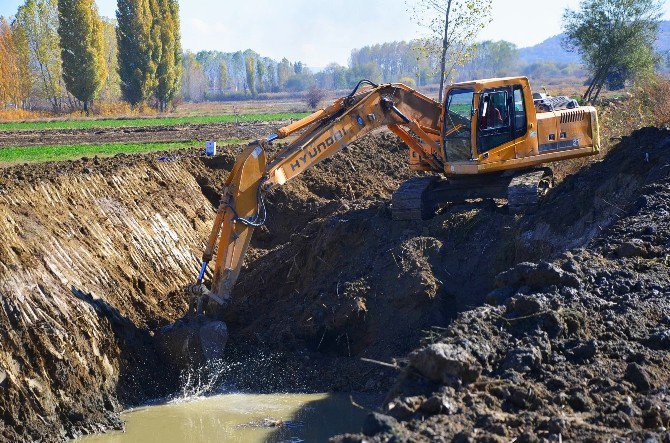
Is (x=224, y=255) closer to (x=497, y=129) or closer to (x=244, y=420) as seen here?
(x=244, y=420)

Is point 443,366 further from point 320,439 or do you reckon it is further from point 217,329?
point 217,329

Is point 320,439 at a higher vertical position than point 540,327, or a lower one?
lower

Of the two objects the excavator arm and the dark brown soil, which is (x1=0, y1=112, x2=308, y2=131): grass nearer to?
the dark brown soil

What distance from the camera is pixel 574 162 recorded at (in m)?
19.2

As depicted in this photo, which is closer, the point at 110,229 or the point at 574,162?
the point at 110,229

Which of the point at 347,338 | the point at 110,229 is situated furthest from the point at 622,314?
the point at 110,229

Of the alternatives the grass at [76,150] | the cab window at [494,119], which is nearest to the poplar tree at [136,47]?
the grass at [76,150]

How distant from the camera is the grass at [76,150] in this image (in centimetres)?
2363

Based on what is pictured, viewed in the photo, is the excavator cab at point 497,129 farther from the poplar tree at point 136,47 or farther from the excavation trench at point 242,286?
the poplar tree at point 136,47

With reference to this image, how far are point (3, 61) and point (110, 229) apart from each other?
67711 millimetres

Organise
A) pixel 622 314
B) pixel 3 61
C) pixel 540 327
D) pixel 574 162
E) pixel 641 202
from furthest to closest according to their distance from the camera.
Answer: pixel 3 61 → pixel 574 162 → pixel 641 202 → pixel 622 314 → pixel 540 327

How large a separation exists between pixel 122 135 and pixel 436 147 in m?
20.9

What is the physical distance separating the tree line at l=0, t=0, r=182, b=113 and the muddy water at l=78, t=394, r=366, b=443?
189ft

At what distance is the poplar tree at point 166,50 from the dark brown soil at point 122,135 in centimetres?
3484
